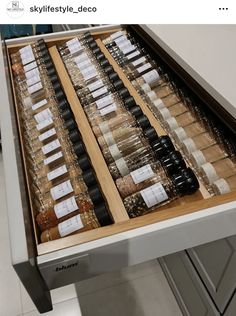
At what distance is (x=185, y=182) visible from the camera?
0.71 metres

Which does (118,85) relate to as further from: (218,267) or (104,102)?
(218,267)

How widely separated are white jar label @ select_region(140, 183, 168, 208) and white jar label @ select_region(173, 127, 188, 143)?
0.74ft

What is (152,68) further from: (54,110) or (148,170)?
(148,170)

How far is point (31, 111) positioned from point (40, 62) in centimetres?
30

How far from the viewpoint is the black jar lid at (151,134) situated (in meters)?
0.84

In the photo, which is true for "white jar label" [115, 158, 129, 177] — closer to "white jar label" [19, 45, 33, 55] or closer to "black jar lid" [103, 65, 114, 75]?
"black jar lid" [103, 65, 114, 75]

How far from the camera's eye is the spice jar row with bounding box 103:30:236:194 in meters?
0.80

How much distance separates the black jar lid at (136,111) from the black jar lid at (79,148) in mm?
196

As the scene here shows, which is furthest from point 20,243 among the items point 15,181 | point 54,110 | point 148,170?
point 54,110

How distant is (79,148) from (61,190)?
14 cm

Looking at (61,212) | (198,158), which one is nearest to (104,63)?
(198,158)

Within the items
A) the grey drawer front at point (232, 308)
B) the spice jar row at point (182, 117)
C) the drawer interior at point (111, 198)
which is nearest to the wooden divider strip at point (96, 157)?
the drawer interior at point (111, 198)

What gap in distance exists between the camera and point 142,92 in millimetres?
1062

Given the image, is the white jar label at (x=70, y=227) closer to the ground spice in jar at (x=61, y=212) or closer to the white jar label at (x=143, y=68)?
the ground spice in jar at (x=61, y=212)
